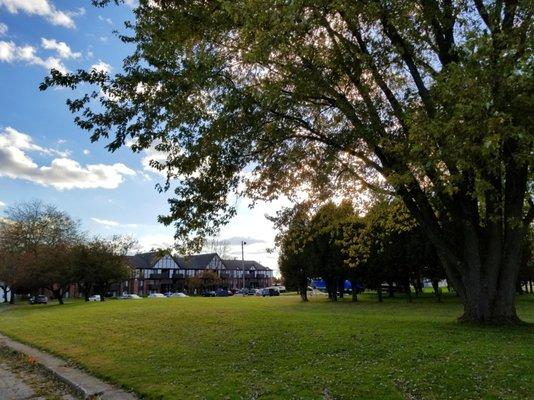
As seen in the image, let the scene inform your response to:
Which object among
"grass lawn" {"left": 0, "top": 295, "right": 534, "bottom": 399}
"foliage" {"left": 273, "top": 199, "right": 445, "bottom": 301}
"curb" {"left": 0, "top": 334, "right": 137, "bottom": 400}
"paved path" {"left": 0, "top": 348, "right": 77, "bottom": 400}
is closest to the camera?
"grass lawn" {"left": 0, "top": 295, "right": 534, "bottom": 399}

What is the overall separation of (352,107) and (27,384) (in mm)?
10273

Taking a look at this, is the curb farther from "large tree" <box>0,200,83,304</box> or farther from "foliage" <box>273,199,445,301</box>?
"large tree" <box>0,200,83,304</box>

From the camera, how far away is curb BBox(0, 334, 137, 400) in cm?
828

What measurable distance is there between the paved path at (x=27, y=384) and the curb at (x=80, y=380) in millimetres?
156

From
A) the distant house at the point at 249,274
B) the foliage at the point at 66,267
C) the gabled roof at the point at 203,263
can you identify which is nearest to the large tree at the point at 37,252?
the foliage at the point at 66,267

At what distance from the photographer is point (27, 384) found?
10188 millimetres

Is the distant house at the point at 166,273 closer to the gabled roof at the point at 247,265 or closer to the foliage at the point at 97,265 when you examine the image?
the gabled roof at the point at 247,265

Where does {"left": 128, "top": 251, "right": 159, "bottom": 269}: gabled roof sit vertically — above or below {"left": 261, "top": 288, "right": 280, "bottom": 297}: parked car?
above

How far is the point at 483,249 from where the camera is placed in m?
15.5

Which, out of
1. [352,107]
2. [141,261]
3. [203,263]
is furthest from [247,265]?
[352,107]

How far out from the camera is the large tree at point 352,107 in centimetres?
898

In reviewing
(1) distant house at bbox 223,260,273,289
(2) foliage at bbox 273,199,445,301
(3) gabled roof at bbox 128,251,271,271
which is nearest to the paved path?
(2) foliage at bbox 273,199,445,301

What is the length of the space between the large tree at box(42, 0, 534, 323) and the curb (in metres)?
4.54

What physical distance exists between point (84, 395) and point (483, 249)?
12.4 meters
